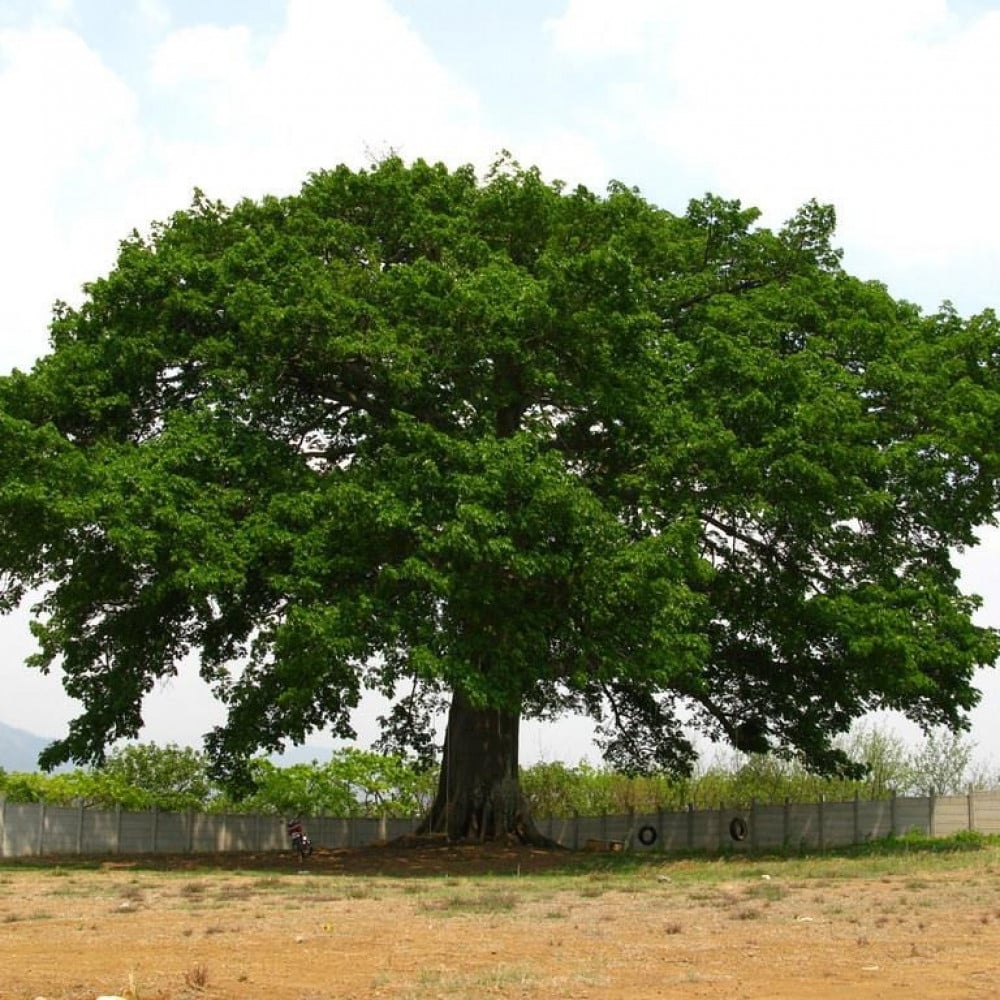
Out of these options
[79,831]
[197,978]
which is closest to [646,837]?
[79,831]

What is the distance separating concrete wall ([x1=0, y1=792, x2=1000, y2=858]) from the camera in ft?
106

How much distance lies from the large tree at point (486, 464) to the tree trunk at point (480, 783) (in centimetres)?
8

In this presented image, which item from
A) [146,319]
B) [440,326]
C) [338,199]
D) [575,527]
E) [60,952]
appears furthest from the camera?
[338,199]

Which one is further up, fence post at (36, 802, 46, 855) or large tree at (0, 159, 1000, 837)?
large tree at (0, 159, 1000, 837)

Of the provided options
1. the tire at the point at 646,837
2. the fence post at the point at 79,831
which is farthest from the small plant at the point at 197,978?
the tire at the point at 646,837

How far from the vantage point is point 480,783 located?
29109 millimetres

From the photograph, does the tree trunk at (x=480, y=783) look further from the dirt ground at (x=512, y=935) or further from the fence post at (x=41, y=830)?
the fence post at (x=41, y=830)

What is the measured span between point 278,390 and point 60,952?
1516 cm

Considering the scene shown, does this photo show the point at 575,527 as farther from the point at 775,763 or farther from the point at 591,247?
the point at 775,763

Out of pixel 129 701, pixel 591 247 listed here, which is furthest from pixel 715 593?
→ pixel 129 701

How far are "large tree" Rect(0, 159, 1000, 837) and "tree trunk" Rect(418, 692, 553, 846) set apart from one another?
0.08m

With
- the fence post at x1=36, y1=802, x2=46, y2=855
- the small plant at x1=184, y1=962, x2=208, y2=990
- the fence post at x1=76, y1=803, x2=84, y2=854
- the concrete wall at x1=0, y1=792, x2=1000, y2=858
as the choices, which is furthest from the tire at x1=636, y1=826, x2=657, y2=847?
the small plant at x1=184, y1=962, x2=208, y2=990

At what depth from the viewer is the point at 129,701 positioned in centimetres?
2666

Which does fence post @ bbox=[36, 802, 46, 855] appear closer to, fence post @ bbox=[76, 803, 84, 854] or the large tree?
fence post @ bbox=[76, 803, 84, 854]
